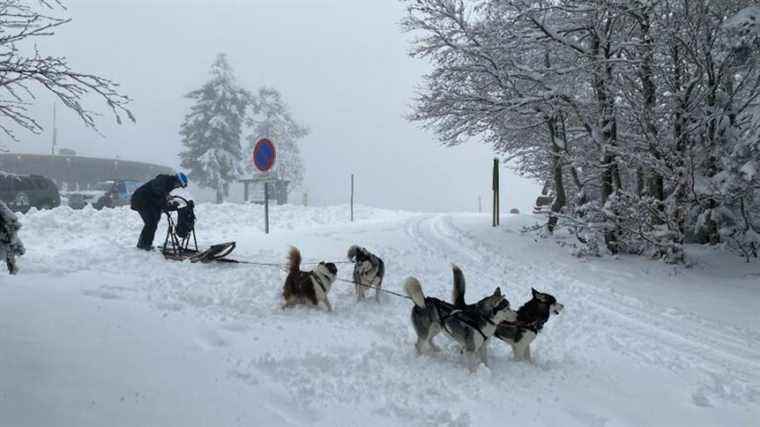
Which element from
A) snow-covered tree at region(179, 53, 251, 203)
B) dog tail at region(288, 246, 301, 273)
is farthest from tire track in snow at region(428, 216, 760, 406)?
snow-covered tree at region(179, 53, 251, 203)

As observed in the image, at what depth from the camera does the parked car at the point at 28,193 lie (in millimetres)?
18547

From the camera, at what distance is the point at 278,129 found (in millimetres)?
46844

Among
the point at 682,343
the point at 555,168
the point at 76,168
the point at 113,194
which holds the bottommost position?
the point at 682,343

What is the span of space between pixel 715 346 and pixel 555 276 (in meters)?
3.60

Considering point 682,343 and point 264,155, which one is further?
point 264,155

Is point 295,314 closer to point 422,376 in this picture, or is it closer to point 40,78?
point 422,376

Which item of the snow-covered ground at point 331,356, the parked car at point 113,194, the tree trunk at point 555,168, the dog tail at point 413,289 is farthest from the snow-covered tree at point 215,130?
the dog tail at point 413,289

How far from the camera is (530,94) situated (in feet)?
36.7

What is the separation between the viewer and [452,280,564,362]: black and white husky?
468cm

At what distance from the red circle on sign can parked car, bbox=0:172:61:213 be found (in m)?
11.7

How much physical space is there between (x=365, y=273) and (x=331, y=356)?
228 centimetres

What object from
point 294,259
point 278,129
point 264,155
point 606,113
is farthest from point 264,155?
point 278,129

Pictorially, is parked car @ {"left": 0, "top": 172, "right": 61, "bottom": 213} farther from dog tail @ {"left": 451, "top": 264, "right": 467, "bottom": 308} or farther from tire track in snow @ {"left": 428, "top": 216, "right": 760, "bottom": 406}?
tire track in snow @ {"left": 428, "top": 216, "right": 760, "bottom": 406}

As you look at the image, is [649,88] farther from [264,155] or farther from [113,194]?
[113,194]
